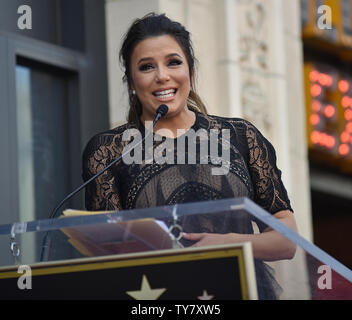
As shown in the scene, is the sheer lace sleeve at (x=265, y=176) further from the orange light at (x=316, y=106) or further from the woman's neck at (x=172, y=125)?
the orange light at (x=316, y=106)

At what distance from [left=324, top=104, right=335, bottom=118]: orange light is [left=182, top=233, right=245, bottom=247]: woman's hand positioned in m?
8.42

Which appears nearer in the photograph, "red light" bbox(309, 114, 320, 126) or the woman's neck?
the woman's neck

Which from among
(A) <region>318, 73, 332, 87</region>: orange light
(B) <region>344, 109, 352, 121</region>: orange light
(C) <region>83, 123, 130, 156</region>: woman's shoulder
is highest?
(A) <region>318, 73, 332, 87</region>: orange light

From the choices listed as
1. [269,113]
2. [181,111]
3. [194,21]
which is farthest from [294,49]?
[181,111]

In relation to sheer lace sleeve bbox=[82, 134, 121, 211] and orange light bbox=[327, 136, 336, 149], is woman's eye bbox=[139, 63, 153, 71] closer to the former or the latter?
sheer lace sleeve bbox=[82, 134, 121, 211]

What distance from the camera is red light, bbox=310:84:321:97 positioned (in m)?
10.5

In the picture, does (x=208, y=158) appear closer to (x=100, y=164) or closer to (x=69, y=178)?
(x=100, y=164)

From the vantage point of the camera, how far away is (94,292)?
2.31 m

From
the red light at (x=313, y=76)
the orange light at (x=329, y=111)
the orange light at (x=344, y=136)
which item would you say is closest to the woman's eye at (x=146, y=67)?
the red light at (x=313, y=76)

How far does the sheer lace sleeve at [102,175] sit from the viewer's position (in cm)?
321

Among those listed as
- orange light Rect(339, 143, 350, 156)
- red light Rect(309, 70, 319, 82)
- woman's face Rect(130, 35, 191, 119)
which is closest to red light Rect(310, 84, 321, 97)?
red light Rect(309, 70, 319, 82)

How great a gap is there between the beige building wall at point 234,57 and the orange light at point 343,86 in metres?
3.30

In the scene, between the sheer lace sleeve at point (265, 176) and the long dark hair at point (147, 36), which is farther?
the long dark hair at point (147, 36)
